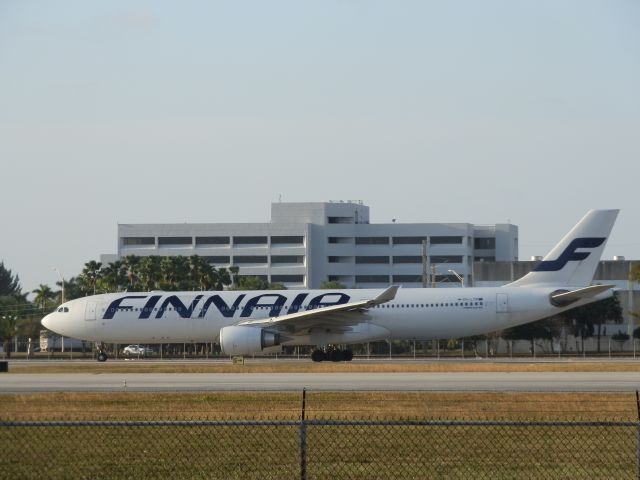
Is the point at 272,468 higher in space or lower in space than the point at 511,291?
lower

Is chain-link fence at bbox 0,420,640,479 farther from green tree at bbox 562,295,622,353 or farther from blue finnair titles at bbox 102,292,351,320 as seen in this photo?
green tree at bbox 562,295,622,353

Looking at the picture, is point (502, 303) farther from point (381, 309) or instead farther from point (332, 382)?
point (332, 382)

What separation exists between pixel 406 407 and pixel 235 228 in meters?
102

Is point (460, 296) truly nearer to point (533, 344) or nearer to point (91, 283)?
point (533, 344)

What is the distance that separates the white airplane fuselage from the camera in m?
45.5

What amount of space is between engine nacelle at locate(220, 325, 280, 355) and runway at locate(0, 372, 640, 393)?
304 inches

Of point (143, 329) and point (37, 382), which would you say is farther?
point (143, 329)

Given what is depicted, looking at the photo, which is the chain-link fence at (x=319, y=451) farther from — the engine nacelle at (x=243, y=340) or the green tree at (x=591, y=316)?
the green tree at (x=591, y=316)

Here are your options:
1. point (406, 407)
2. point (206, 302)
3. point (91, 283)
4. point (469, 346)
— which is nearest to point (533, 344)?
point (469, 346)

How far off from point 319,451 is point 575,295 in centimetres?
3182

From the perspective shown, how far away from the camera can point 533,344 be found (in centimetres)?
7119

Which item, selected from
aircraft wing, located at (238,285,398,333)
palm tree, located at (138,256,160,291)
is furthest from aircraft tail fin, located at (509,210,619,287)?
palm tree, located at (138,256,160,291)

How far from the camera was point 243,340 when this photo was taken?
43.1 metres

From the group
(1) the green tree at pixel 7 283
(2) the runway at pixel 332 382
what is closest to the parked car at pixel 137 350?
(2) the runway at pixel 332 382
